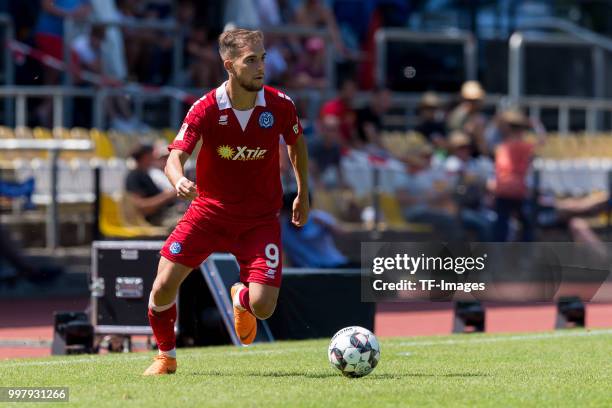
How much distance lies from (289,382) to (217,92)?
76.6 inches

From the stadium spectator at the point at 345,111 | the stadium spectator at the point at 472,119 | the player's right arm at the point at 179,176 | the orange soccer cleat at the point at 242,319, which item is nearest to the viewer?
the player's right arm at the point at 179,176

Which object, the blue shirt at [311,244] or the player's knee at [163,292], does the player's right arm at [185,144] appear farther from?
the blue shirt at [311,244]

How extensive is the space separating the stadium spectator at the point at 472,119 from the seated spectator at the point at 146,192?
21.3 feet

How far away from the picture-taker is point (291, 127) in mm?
9320

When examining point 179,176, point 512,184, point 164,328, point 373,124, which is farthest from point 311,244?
point 179,176

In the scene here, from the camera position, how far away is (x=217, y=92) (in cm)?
910

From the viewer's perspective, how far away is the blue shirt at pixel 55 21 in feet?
62.9

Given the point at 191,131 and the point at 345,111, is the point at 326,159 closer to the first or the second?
the point at 345,111

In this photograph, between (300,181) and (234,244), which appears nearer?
(234,244)

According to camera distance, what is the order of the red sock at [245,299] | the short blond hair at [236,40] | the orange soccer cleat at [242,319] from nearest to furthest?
the short blond hair at [236,40], the red sock at [245,299], the orange soccer cleat at [242,319]

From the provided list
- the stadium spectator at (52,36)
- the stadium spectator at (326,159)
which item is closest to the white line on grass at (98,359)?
the stadium spectator at (326,159)

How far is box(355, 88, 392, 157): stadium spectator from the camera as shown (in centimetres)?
2120

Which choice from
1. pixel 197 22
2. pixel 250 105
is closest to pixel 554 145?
pixel 197 22

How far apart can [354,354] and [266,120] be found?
1633 mm
